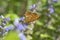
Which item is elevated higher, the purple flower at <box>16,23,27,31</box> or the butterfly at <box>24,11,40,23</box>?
the butterfly at <box>24,11,40,23</box>

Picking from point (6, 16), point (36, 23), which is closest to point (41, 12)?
point (36, 23)

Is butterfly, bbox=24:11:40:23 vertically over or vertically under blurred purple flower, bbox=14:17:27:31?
over

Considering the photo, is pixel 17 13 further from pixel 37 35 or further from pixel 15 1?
pixel 37 35

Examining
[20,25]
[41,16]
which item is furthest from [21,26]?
[41,16]

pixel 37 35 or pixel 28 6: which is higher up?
pixel 28 6
